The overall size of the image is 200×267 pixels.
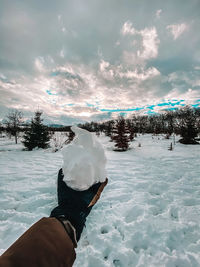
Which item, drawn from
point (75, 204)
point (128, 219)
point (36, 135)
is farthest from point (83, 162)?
point (36, 135)

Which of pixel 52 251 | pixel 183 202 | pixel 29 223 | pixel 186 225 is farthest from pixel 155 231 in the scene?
pixel 29 223

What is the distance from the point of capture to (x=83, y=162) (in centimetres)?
141

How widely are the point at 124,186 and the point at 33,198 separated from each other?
221 centimetres

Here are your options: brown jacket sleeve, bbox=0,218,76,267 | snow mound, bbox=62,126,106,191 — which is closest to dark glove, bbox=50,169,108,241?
snow mound, bbox=62,126,106,191

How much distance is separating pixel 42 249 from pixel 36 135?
32.8 ft

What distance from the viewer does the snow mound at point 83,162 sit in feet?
4.50

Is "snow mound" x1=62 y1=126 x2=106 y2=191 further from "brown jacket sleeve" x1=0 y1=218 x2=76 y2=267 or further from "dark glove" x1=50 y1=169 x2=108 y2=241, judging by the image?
"brown jacket sleeve" x1=0 y1=218 x2=76 y2=267

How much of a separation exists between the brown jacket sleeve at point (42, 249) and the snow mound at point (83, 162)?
0.54 metres

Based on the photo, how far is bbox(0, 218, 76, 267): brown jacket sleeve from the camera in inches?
23.3

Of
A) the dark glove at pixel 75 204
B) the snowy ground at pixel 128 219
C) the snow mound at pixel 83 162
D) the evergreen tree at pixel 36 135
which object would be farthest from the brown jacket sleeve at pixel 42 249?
the evergreen tree at pixel 36 135

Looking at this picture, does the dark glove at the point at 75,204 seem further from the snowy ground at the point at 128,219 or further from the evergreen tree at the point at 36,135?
the evergreen tree at the point at 36,135

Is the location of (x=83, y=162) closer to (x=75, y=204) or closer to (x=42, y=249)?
(x=75, y=204)

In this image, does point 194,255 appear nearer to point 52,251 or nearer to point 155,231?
point 155,231

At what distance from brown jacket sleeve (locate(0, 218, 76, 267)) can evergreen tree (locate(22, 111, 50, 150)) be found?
975 centimetres
